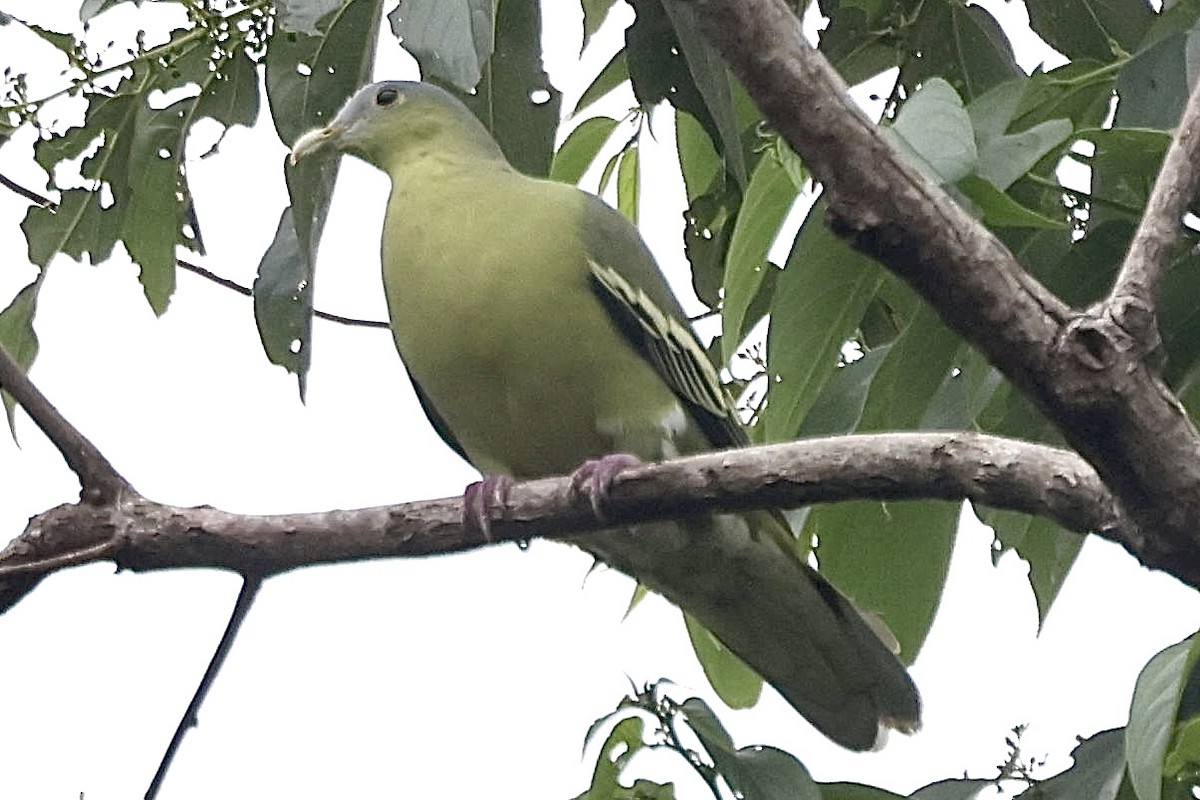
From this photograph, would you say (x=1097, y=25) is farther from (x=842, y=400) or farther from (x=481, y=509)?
(x=481, y=509)

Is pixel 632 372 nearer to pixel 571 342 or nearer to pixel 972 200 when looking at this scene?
pixel 571 342

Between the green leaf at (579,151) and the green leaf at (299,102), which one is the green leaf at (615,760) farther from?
the green leaf at (579,151)

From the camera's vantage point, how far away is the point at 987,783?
1969 mm

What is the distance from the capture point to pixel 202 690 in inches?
62.9

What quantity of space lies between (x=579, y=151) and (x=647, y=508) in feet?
4.33

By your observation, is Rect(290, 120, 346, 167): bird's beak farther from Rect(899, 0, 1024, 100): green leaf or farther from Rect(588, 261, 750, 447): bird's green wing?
Rect(899, 0, 1024, 100): green leaf

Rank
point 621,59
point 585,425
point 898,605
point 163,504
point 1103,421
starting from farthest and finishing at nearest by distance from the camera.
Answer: point 621,59, point 585,425, point 898,605, point 163,504, point 1103,421

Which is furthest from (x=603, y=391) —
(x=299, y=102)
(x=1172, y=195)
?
(x=1172, y=195)

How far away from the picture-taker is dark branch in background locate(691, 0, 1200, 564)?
4.79ft

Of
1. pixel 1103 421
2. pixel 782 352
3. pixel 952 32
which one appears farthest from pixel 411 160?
pixel 1103 421

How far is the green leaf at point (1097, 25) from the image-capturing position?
8.13ft

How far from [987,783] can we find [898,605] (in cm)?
38

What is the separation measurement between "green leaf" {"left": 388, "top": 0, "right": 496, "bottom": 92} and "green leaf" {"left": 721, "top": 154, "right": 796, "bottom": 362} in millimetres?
342

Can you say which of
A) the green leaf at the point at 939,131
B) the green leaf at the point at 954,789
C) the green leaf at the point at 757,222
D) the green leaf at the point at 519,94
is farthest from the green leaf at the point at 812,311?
the green leaf at the point at 519,94
